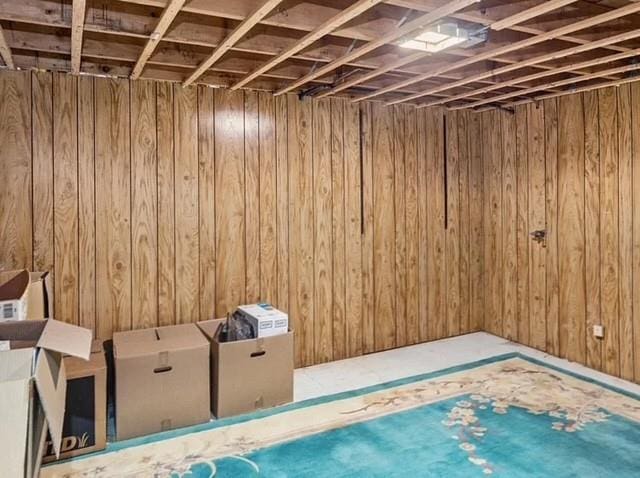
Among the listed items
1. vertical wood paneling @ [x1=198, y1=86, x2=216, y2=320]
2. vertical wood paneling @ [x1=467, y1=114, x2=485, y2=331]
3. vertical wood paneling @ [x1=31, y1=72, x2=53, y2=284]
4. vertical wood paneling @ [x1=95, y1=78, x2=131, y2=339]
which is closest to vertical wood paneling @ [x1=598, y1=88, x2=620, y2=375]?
vertical wood paneling @ [x1=467, y1=114, x2=485, y2=331]

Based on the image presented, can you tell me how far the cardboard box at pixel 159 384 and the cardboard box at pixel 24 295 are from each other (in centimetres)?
55

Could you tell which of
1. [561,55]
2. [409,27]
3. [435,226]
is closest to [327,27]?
[409,27]

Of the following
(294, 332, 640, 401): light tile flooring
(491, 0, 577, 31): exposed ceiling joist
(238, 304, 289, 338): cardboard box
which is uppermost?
(491, 0, 577, 31): exposed ceiling joist

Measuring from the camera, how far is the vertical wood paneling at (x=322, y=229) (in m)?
4.22

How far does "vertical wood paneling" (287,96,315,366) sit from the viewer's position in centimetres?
412

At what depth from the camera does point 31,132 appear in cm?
323

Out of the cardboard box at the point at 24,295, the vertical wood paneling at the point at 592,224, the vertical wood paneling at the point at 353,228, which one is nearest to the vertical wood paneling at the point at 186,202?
the cardboard box at the point at 24,295

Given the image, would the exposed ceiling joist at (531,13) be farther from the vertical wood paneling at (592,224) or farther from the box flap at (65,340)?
the box flap at (65,340)

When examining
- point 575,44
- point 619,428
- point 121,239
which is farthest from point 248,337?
point 575,44

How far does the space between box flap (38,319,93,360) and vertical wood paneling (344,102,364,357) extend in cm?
260

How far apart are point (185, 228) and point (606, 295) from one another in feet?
11.8

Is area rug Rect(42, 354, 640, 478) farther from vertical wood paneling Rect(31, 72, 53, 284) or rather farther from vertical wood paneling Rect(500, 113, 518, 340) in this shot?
vertical wood paneling Rect(31, 72, 53, 284)

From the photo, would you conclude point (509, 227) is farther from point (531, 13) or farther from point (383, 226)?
point (531, 13)

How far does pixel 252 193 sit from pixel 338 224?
876 mm
